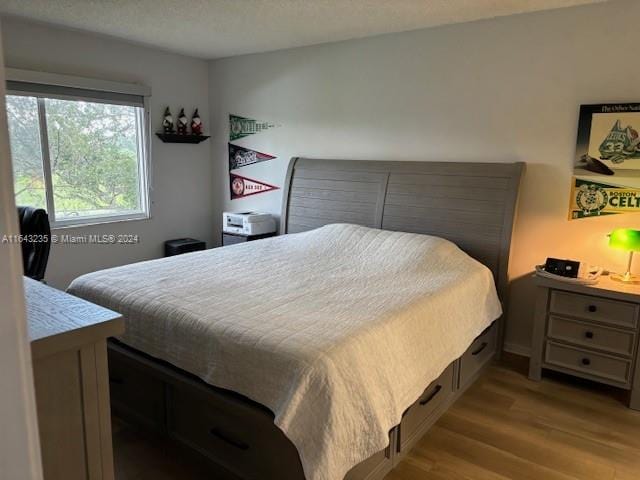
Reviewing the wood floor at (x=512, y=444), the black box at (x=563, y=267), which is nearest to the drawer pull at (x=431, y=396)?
the wood floor at (x=512, y=444)

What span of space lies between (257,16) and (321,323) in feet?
7.33

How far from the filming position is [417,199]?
335 centimetres

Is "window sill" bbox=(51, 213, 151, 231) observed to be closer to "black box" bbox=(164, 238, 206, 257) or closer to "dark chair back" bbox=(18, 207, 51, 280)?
"black box" bbox=(164, 238, 206, 257)

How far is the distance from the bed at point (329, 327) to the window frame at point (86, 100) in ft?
4.41

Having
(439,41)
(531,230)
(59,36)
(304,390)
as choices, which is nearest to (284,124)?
(439,41)

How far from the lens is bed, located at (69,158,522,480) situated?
1677 millimetres

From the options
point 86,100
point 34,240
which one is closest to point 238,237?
point 86,100

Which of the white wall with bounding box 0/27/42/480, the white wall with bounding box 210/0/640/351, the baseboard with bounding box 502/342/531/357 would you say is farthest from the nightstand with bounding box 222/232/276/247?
the white wall with bounding box 0/27/42/480

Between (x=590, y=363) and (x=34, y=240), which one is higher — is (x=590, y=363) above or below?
below

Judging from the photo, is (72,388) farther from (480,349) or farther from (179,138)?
(179,138)

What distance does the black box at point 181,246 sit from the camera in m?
4.34

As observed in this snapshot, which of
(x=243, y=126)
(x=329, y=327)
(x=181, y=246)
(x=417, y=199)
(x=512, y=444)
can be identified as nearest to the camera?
(x=329, y=327)

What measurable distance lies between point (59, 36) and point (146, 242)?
5.83ft

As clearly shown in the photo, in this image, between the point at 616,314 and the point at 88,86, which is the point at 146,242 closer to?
the point at 88,86
